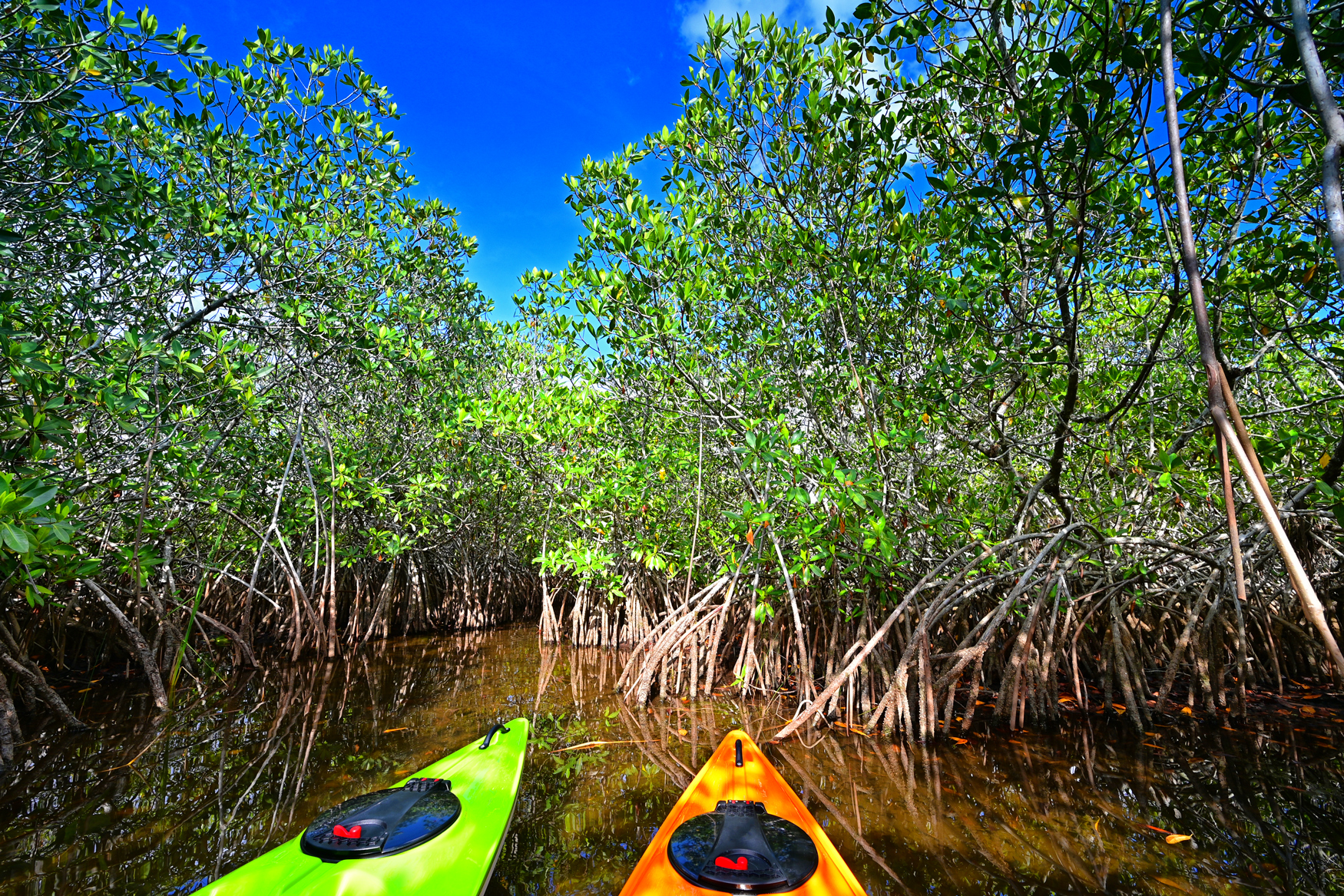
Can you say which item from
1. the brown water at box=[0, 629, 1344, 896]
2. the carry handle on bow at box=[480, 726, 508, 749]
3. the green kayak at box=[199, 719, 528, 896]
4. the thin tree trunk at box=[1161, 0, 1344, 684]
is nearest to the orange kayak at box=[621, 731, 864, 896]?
the brown water at box=[0, 629, 1344, 896]

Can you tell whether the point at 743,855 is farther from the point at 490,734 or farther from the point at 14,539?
the point at 14,539

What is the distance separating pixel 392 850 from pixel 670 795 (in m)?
1.69

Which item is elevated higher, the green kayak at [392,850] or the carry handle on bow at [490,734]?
the carry handle on bow at [490,734]

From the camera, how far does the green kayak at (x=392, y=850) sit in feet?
6.49

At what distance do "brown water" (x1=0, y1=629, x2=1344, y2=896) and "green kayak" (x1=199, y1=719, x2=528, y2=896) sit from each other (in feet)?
1.03

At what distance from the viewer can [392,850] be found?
211 centimetres

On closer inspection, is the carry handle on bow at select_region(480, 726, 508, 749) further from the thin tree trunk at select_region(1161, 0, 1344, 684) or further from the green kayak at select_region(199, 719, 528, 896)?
the thin tree trunk at select_region(1161, 0, 1344, 684)

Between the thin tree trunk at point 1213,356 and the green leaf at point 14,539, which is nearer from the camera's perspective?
the thin tree trunk at point 1213,356

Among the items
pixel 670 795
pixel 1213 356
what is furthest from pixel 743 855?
pixel 1213 356

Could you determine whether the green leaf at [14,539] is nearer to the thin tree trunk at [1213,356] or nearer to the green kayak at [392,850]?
the green kayak at [392,850]

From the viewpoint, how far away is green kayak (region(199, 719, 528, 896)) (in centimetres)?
198

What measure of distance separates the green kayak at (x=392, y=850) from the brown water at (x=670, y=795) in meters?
0.31

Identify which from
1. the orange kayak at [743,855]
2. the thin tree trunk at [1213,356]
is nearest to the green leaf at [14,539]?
the orange kayak at [743,855]

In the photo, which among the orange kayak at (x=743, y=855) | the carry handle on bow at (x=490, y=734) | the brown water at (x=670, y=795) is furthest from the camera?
the carry handle on bow at (x=490, y=734)
